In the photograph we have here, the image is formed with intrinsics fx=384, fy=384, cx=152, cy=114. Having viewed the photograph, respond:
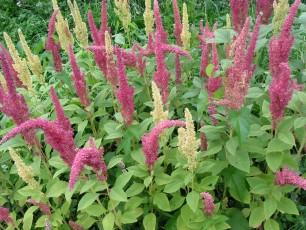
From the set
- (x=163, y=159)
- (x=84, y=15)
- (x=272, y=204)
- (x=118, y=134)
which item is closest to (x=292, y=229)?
(x=272, y=204)

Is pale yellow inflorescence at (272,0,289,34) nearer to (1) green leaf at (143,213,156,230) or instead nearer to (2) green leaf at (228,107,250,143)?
(2) green leaf at (228,107,250,143)

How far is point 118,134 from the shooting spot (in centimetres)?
255

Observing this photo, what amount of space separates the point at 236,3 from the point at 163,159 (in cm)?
135

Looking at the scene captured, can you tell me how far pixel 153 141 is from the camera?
2.12m

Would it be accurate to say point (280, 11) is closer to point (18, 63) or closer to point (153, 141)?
point (153, 141)

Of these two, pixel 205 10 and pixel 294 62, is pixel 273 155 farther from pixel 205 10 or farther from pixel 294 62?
pixel 205 10

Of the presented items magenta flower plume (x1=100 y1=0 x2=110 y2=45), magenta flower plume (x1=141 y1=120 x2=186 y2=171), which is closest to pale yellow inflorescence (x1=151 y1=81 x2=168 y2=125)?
magenta flower plume (x1=141 y1=120 x2=186 y2=171)

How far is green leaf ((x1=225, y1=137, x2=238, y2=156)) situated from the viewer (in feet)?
7.20

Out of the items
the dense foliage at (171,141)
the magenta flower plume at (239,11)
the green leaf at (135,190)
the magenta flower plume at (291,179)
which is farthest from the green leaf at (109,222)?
the magenta flower plume at (239,11)

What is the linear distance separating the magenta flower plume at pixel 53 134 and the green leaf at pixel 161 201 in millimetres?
600

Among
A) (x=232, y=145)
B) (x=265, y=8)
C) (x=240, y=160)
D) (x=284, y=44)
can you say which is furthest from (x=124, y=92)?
(x=265, y=8)

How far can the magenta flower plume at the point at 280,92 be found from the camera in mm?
1992

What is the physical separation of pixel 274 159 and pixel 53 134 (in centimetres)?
129

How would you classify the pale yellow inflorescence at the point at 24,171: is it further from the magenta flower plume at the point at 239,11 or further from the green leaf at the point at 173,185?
the magenta flower plume at the point at 239,11
